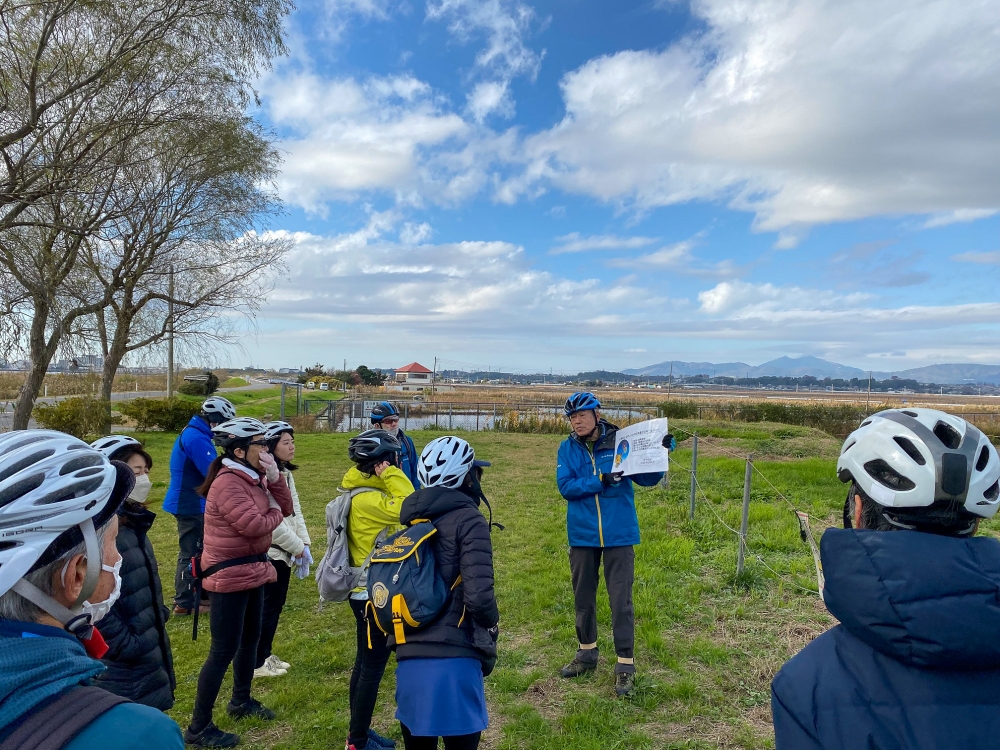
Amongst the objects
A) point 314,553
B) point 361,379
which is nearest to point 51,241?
point 314,553

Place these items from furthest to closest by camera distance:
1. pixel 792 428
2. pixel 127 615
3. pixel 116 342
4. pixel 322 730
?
pixel 792 428, pixel 116 342, pixel 322 730, pixel 127 615

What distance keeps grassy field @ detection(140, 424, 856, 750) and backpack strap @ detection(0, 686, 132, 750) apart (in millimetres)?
3318

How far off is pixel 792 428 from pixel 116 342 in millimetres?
22142

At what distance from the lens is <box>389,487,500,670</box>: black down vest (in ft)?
8.50

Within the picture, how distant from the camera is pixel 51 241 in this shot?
902 centimetres

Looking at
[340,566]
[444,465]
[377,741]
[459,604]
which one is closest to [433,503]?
[444,465]

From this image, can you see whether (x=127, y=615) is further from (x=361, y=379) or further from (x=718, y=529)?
(x=361, y=379)

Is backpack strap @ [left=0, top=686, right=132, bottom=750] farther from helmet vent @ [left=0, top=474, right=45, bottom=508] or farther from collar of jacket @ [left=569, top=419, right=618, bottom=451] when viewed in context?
collar of jacket @ [left=569, top=419, right=618, bottom=451]

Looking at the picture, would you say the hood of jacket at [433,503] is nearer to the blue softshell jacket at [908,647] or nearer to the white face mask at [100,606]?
the white face mask at [100,606]

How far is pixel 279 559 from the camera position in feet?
15.0

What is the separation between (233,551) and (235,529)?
137 millimetres

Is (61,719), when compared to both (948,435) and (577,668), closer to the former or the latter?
(948,435)

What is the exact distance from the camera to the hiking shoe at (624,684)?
4.18m

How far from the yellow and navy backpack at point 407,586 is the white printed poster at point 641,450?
1938 millimetres
